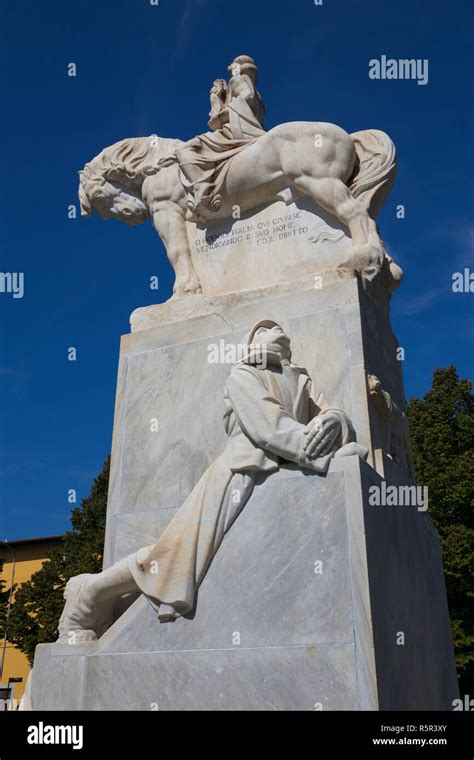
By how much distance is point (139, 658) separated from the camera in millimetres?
5742

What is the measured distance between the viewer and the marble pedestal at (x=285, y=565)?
5.13 m

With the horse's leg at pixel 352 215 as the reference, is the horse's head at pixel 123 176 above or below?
above

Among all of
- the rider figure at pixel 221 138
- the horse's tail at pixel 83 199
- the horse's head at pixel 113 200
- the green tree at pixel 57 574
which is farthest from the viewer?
the green tree at pixel 57 574

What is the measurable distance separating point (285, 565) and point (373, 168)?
4.80 m

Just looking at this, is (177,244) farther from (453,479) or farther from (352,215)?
(453,479)

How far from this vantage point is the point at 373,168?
823 centimetres

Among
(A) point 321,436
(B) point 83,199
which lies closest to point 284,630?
(A) point 321,436

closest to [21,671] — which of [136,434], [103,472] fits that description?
[103,472]

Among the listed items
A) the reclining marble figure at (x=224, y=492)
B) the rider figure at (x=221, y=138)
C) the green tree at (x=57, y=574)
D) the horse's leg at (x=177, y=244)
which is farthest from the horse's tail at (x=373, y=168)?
the green tree at (x=57, y=574)

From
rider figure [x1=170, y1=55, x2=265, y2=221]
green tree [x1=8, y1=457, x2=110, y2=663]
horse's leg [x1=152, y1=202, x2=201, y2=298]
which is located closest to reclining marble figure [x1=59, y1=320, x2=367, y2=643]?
horse's leg [x1=152, y1=202, x2=201, y2=298]

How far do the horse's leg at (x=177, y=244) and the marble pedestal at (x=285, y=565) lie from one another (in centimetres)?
92

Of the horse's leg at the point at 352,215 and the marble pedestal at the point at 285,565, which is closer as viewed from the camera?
the marble pedestal at the point at 285,565

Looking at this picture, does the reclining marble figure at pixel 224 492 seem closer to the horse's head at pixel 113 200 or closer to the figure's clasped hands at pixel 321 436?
the figure's clasped hands at pixel 321 436
